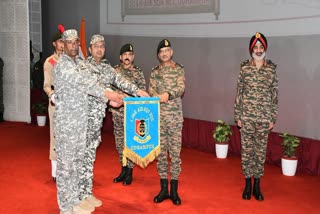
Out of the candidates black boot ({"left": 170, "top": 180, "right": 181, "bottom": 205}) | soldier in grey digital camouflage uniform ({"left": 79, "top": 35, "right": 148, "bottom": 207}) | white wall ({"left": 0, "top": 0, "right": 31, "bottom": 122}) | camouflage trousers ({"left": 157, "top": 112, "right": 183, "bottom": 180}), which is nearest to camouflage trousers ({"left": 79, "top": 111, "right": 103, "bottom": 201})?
soldier in grey digital camouflage uniform ({"left": 79, "top": 35, "right": 148, "bottom": 207})

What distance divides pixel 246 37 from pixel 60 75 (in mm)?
3580

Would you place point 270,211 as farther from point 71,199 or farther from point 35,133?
point 35,133

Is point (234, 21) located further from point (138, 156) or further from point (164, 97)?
point (138, 156)

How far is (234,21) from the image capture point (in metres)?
6.62

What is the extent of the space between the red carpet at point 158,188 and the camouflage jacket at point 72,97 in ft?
2.91

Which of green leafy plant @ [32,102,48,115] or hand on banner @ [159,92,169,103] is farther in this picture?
green leafy plant @ [32,102,48,115]

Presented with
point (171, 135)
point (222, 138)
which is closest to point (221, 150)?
point (222, 138)

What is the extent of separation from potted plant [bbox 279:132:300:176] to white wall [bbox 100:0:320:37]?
4.44 ft

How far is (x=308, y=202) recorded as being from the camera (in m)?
4.58

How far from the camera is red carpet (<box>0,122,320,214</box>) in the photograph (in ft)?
14.2

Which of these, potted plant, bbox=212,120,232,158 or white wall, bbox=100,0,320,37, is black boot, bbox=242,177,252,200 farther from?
white wall, bbox=100,0,320,37

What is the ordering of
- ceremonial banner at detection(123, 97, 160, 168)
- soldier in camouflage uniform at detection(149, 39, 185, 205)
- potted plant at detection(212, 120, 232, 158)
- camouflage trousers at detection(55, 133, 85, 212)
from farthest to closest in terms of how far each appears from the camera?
potted plant at detection(212, 120, 232, 158), soldier in camouflage uniform at detection(149, 39, 185, 205), ceremonial banner at detection(123, 97, 160, 168), camouflage trousers at detection(55, 133, 85, 212)

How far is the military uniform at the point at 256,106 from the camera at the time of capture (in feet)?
14.6

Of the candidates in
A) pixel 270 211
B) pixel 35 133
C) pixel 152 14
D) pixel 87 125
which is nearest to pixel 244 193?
pixel 270 211
